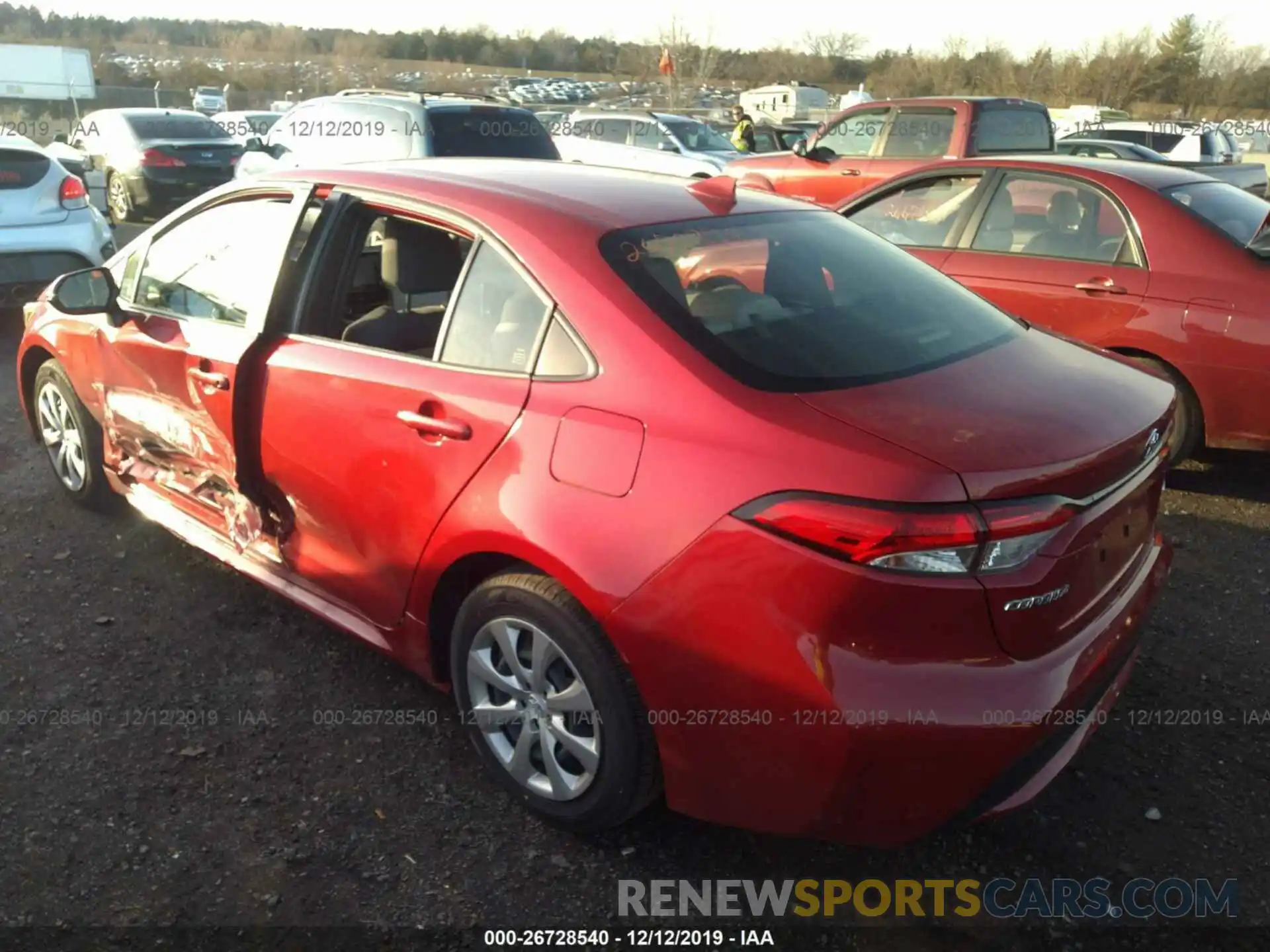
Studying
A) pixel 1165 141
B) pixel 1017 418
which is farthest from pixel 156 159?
pixel 1165 141

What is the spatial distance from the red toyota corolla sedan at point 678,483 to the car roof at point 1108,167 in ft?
8.70

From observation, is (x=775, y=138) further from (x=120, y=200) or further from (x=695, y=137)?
(x=120, y=200)

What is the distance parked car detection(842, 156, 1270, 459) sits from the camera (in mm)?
4590

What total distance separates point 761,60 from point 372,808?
6701cm

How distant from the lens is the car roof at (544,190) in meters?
2.74

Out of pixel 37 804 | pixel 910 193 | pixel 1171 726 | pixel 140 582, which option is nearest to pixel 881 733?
pixel 1171 726

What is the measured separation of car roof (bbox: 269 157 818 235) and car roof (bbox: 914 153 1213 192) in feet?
8.60

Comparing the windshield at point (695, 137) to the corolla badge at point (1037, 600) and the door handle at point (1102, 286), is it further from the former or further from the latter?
the corolla badge at point (1037, 600)

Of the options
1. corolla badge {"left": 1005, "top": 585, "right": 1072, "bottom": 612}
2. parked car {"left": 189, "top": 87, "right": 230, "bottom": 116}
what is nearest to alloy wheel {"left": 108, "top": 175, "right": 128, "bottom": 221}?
corolla badge {"left": 1005, "top": 585, "right": 1072, "bottom": 612}

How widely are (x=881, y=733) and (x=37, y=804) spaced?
232 cm

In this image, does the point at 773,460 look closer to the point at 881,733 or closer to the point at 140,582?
the point at 881,733

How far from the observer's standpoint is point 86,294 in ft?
12.7

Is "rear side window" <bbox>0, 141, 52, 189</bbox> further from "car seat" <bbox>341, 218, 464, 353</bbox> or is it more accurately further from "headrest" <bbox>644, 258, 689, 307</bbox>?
"headrest" <bbox>644, 258, 689, 307</bbox>

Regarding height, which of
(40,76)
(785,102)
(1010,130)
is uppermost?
(785,102)
